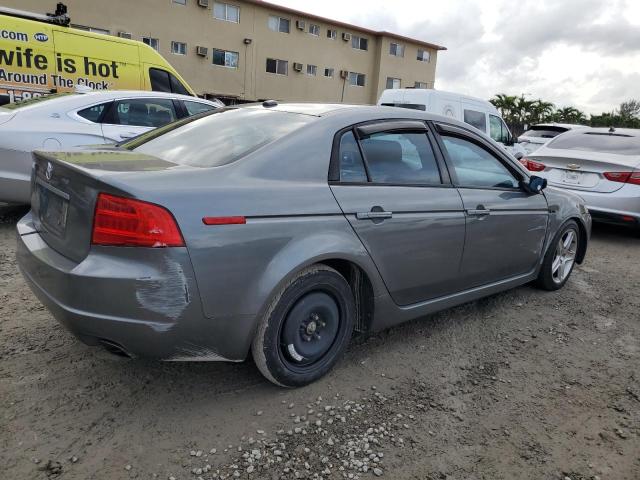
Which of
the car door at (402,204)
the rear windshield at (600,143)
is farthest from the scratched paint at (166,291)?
the rear windshield at (600,143)

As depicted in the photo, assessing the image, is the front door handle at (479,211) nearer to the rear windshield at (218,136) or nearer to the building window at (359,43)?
the rear windshield at (218,136)

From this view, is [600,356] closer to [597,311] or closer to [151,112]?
[597,311]

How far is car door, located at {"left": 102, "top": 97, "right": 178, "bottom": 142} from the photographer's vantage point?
568cm

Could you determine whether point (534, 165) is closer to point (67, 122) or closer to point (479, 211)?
point (479, 211)

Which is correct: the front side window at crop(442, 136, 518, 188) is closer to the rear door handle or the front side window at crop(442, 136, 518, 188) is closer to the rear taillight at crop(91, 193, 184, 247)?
the rear door handle

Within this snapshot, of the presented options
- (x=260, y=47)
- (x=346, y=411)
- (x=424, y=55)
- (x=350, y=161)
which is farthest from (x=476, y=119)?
(x=424, y=55)

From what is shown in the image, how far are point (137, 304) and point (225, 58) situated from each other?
27699 mm

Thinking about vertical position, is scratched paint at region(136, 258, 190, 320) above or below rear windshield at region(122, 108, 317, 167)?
below

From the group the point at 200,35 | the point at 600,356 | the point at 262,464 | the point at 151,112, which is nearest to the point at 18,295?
the point at 262,464

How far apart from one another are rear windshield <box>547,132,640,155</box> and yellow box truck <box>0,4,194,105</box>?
20.2ft

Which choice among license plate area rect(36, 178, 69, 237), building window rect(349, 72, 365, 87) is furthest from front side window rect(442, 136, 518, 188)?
building window rect(349, 72, 365, 87)

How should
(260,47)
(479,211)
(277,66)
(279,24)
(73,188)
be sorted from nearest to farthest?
(73,188) → (479,211) → (260,47) → (279,24) → (277,66)

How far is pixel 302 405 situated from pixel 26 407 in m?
1.35

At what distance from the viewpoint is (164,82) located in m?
8.91
